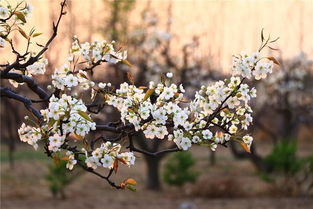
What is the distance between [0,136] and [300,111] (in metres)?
13.6

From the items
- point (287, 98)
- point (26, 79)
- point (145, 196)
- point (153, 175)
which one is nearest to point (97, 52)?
point (26, 79)

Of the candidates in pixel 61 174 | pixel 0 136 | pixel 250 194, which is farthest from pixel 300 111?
pixel 0 136

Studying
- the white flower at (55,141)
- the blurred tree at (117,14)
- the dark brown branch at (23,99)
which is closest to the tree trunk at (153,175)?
the blurred tree at (117,14)

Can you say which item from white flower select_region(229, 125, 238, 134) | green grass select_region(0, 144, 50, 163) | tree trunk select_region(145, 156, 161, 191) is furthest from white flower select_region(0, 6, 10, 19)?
green grass select_region(0, 144, 50, 163)

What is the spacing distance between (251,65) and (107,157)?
85cm

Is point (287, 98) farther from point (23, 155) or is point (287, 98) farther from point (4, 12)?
point (4, 12)

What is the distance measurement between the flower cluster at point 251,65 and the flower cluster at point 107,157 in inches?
27.5

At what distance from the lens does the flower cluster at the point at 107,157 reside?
2.63 metres

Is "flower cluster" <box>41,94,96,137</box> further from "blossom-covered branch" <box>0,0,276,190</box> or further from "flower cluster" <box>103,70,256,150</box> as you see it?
"flower cluster" <box>103,70,256,150</box>

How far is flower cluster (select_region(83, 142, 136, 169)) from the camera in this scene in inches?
104

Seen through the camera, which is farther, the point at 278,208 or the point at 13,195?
the point at 13,195

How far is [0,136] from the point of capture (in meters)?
24.0

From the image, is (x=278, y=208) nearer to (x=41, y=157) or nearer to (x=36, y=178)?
(x=36, y=178)

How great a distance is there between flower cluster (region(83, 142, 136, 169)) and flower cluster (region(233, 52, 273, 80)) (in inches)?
27.5
